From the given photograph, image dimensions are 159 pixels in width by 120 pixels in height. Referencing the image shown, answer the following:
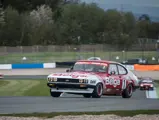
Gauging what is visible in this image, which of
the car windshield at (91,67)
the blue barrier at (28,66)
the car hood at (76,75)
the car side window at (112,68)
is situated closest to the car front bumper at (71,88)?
the car hood at (76,75)

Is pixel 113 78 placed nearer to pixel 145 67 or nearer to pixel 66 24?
pixel 66 24

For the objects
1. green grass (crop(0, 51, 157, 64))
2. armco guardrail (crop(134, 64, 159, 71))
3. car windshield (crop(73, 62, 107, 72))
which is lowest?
armco guardrail (crop(134, 64, 159, 71))

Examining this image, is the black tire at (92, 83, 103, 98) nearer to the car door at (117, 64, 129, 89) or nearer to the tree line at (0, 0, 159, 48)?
the car door at (117, 64, 129, 89)

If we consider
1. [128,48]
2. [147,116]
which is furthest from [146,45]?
[147,116]

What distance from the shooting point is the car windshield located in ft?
65.9

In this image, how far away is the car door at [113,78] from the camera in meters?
20.3

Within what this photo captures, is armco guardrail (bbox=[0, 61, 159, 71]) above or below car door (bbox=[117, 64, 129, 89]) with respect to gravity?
below

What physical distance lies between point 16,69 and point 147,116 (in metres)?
45.0

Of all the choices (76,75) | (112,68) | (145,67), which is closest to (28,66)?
(145,67)

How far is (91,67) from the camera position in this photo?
20.1 metres

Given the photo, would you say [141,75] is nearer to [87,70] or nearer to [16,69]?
[16,69]

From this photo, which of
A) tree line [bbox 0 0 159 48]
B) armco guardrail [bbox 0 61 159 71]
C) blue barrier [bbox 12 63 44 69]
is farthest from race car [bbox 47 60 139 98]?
blue barrier [bbox 12 63 44 69]

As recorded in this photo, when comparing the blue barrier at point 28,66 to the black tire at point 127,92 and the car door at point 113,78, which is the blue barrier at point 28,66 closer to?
the black tire at point 127,92

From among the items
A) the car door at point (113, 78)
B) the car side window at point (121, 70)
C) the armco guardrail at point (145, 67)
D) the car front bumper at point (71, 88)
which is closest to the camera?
the car front bumper at point (71, 88)
